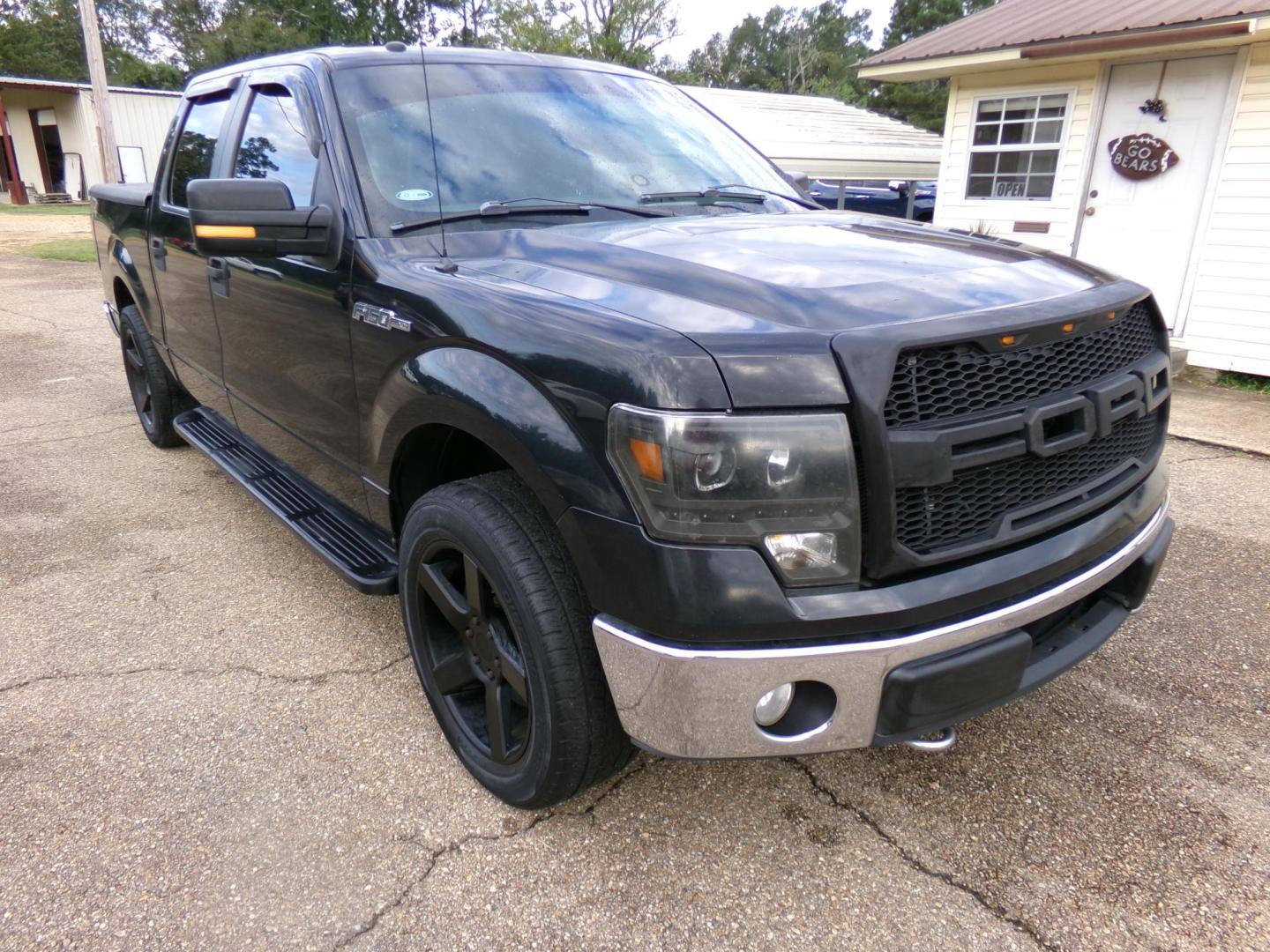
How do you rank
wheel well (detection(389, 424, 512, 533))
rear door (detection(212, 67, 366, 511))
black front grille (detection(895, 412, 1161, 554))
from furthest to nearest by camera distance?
1. rear door (detection(212, 67, 366, 511))
2. wheel well (detection(389, 424, 512, 533))
3. black front grille (detection(895, 412, 1161, 554))

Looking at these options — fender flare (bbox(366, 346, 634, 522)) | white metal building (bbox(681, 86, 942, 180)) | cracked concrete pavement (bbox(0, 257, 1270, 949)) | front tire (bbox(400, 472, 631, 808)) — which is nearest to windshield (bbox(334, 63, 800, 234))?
fender flare (bbox(366, 346, 634, 522))

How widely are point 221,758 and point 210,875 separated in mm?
465

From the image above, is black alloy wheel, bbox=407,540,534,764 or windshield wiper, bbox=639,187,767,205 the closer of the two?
black alloy wheel, bbox=407,540,534,764

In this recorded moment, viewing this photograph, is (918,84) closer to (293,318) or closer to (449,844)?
(293,318)

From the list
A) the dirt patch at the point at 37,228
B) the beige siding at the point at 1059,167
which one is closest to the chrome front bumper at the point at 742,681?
the beige siding at the point at 1059,167

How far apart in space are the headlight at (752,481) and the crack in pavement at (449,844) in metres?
1.01

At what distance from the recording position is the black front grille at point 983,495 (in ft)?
5.62

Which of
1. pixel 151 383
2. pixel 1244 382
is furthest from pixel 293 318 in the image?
pixel 1244 382

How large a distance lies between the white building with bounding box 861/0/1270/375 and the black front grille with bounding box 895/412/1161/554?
6.60m

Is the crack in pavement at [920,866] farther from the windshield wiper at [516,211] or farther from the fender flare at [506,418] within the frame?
the windshield wiper at [516,211]

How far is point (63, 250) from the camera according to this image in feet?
53.0

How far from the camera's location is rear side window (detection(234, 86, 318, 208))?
2770 mm

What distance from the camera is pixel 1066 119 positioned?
27.5 ft

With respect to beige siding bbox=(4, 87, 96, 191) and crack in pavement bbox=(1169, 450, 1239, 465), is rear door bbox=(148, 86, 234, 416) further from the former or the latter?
beige siding bbox=(4, 87, 96, 191)
